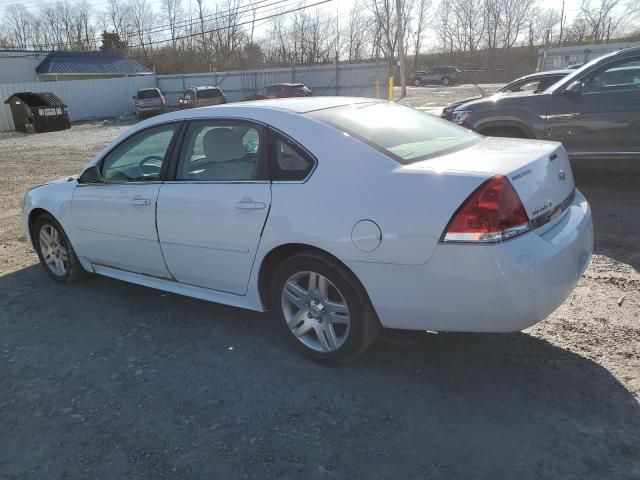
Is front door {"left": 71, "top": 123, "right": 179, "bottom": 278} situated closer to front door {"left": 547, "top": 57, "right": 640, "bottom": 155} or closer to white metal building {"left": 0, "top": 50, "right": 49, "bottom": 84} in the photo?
front door {"left": 547, "top": 57, "right": 640, "bottom": 155}

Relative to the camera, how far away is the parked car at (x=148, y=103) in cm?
3044

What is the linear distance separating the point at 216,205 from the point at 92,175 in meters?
1.53

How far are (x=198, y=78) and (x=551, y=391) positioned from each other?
124 feet

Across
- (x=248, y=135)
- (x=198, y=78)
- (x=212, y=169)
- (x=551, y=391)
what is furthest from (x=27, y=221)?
(x=198, y=78)

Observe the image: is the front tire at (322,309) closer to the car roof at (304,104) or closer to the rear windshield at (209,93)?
the car roof at (304,104)

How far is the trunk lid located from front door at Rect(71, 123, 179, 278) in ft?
6.63

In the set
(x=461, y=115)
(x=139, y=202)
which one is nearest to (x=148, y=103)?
(x=461, y=115)

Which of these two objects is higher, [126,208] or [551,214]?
[551,214]

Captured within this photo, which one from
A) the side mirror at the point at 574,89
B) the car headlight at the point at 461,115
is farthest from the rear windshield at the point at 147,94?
the side mirror at the point at 574,89

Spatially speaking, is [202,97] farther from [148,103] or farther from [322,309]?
[322,309]

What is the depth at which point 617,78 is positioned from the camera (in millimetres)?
6652

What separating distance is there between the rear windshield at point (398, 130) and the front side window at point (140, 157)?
1261 millimetres

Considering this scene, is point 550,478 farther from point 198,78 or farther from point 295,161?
point 198,78

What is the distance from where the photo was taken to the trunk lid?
2.79 m
